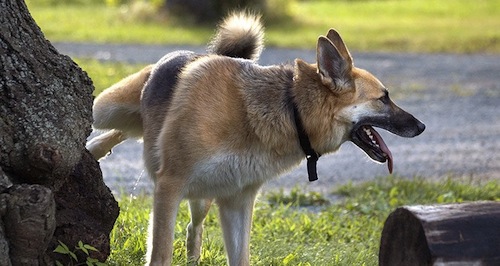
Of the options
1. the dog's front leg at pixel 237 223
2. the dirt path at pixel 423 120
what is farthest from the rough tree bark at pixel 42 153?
the dirt path at pixel 423 120

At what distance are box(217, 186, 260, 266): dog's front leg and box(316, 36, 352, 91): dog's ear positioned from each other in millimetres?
846

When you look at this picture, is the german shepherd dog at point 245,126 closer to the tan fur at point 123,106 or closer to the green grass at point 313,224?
the green grass at point 313,224

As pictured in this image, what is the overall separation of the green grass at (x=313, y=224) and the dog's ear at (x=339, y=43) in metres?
1.36

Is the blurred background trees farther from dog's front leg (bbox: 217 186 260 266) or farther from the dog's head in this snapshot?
the dog's head

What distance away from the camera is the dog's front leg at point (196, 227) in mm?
6590

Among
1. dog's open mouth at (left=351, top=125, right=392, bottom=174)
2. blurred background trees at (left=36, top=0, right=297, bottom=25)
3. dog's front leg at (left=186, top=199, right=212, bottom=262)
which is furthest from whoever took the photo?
blurred background trees at (left=36, top=0, right=297, bottom=25)

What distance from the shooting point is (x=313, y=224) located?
7871mm

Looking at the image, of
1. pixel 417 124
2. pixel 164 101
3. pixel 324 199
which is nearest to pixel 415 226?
pixel 417 124

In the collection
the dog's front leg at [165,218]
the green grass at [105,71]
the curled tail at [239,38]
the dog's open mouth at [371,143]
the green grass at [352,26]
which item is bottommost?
the dog's front leg at [165,218]

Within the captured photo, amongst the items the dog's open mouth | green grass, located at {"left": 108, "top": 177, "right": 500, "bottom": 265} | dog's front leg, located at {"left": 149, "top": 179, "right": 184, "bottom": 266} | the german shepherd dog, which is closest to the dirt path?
green grass, located at {"left": 108, "top": 177, "right": 500, "bottom": 265}

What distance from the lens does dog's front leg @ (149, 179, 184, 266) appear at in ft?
18.7

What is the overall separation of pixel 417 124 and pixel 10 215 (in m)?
2.56

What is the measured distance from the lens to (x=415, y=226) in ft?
14.8

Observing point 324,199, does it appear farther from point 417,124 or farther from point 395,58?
point 395,58
